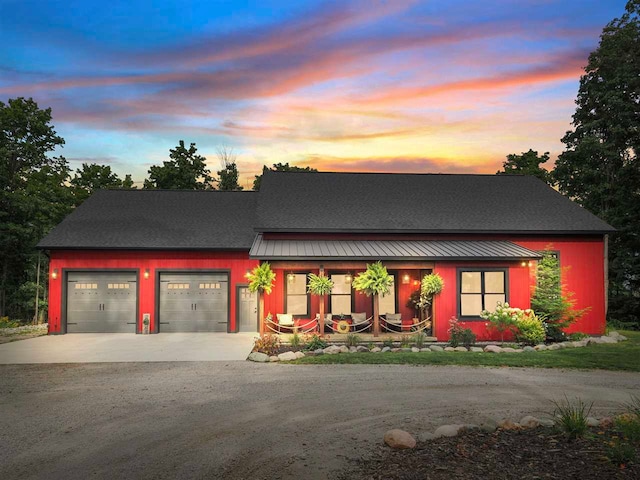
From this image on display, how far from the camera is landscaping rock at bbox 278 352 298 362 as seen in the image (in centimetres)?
1397

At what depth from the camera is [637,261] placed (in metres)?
28.4

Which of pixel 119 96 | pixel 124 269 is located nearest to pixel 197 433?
pixel 124 269

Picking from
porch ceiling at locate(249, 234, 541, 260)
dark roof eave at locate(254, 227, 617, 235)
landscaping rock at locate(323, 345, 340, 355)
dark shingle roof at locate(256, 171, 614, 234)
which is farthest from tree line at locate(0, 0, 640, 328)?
landscaping rock at locate(323, 345, 340, 355)

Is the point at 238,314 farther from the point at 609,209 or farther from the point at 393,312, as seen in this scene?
the point at 609,209

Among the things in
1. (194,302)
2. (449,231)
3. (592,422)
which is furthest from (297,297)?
(592,422)

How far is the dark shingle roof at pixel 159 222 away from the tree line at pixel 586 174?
375 inches

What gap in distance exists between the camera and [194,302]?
20516mm

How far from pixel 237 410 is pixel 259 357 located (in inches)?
199

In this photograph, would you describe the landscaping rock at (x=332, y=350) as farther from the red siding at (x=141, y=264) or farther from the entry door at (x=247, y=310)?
the red siding at (x=141, y=264)

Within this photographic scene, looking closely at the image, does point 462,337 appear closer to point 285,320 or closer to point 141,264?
point 285,320

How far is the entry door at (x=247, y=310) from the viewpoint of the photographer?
20500 millimetres

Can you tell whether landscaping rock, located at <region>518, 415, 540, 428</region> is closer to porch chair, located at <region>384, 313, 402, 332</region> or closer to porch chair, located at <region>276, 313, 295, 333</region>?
porch chair, located at <region>384, 313, 402, 332</region>

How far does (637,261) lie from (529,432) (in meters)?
26.4

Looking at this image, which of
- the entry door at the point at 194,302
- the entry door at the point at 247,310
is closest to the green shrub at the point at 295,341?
the entry door at the point at 247,310
